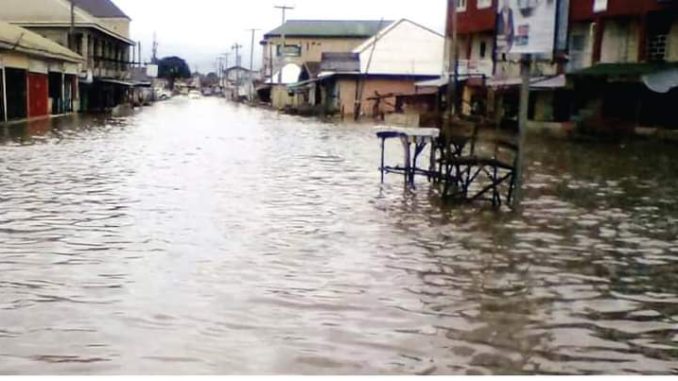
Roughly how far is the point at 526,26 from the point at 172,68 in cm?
15445

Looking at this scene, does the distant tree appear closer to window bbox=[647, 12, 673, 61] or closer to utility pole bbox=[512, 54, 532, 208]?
window bbox=[647, 12, 673, 61]

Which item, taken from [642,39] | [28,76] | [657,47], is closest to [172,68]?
[28,76]

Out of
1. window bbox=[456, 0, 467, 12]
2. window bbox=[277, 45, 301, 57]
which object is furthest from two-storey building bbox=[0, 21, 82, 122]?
window bbox=[277, 45, 301, 57]

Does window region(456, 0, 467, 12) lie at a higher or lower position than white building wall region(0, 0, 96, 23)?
higher

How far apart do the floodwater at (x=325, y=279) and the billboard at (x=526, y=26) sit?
229 cm

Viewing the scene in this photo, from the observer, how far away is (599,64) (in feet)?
114

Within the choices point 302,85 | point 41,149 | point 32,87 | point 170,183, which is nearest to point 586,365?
point 170,183

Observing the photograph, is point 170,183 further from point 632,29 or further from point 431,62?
point 431,62

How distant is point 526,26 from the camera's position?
11.4 meters

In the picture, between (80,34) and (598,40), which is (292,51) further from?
(598,40)

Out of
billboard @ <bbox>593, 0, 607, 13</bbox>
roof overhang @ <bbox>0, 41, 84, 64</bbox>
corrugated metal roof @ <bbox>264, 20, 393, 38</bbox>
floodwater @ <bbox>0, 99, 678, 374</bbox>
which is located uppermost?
corrugated metal roof @ <bbox>264, 20, 393, 38</bbox>

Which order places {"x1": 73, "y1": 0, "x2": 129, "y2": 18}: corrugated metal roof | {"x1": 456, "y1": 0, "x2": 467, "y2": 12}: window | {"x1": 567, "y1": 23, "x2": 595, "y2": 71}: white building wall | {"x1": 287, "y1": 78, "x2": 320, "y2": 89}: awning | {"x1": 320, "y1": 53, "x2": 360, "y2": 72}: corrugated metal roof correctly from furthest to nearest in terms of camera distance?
{"x1": 73, "y1": 0, "x2": 129, "y2": 18}: corrugated metal roof, {"x1": 287, "y1": 78, "x2": 320, "y2": 89}: awning, {"x1": 320, "y1": 53, "x2": 360, "y2": 72}: corrugated metal roof, {"x1": 456, "y1": 0, "x2": 467, "y2": 12}: window, {"x1": 567, "y1": 23, "x2": 595, "y2": 71}: white building wall

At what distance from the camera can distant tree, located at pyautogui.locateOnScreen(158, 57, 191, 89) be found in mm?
157312

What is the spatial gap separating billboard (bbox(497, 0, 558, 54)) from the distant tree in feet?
478
